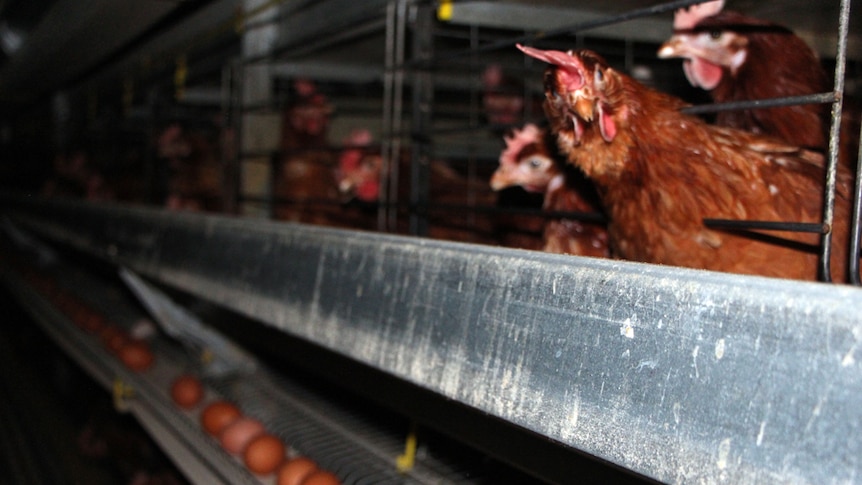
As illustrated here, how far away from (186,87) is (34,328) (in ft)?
6.15

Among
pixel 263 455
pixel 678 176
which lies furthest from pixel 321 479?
pixel 678 176

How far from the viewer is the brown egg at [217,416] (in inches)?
64.3

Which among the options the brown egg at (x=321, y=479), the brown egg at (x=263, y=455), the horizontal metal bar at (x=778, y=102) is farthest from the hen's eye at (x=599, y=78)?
the brown egg at (x=263, y=455)

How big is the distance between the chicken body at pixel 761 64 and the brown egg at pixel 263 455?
45.1 inches

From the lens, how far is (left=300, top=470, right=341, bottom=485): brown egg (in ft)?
4.24

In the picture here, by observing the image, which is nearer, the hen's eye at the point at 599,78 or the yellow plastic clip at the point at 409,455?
the hen's eye at the point at 599,78

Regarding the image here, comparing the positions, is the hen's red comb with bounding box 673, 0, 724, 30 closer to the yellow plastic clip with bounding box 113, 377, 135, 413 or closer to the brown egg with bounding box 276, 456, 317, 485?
the brown egg with bounding box 276, 456, 317, 485

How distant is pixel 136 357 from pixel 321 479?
45.5 inches

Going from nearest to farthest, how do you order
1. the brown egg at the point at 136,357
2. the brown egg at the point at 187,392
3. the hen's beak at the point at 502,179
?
the hen's beak at the point at 502,179
the brown egg at the point at 187,392
the brown egg at the point at 136,357

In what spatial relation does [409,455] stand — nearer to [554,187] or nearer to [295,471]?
[295,471]

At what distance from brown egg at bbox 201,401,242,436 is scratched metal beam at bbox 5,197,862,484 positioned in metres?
0.87

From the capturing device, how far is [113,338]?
243 centimetres

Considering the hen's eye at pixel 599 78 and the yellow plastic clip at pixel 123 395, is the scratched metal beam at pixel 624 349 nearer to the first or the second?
the hen's eye at pixel 599 78

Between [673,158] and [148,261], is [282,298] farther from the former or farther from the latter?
[148,261]
